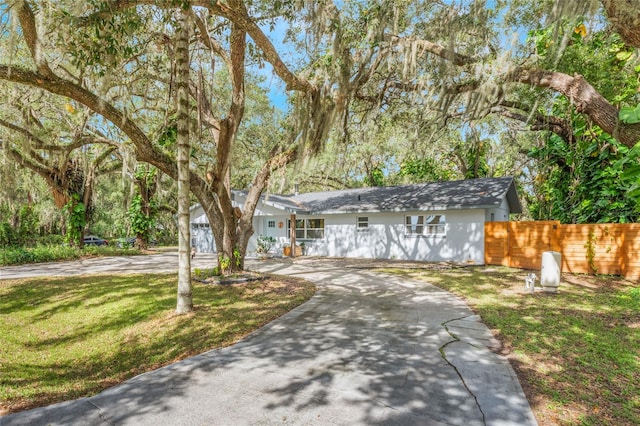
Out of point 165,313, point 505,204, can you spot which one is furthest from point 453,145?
point 165,313

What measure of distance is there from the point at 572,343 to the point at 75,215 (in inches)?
786

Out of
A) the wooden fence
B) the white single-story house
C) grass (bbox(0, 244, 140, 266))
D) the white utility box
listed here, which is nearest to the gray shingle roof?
the white single-story house

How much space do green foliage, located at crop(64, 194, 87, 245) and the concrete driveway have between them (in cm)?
1567

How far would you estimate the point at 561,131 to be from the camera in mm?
10945

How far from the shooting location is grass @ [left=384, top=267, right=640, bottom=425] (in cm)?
304

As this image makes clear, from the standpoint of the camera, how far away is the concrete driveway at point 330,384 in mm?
2879

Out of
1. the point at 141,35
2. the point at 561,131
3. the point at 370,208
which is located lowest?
the point at 370,208

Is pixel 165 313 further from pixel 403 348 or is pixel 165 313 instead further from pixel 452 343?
pixel 452 343

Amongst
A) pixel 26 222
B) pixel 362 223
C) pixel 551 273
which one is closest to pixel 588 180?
pixel 551 273

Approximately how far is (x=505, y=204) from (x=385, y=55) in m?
11.4

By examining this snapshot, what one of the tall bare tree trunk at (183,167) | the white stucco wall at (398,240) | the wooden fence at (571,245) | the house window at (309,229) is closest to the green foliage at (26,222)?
the house window at (309,229)

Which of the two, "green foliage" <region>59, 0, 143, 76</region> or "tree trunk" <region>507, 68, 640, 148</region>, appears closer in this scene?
"tree trunk" <region>507, 68, 640, 148</region>

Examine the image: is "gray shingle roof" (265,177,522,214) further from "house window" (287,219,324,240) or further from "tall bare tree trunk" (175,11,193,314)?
"tall bare tree trunk" (175,11,193,314)

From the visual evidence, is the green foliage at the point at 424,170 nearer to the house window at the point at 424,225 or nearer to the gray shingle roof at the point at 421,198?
the gray shingle roof at the point at 421,198
